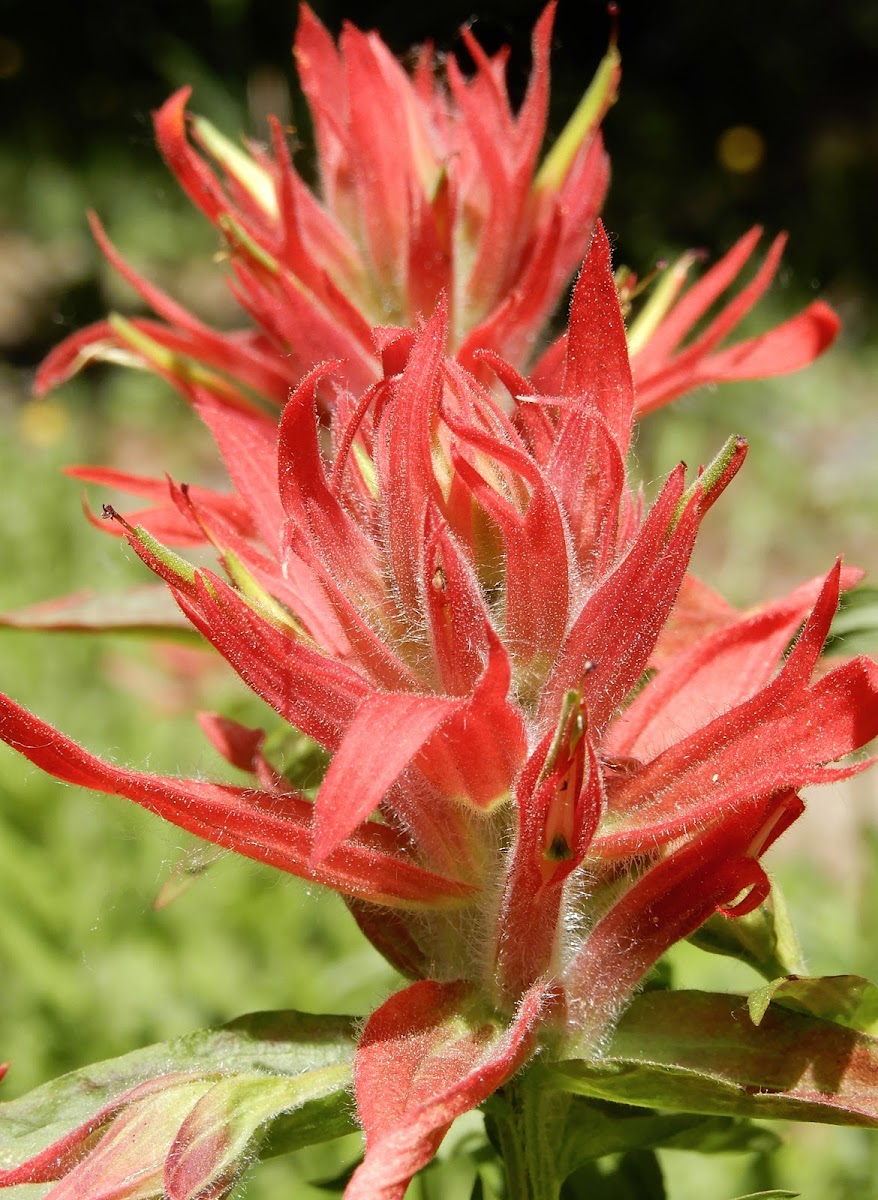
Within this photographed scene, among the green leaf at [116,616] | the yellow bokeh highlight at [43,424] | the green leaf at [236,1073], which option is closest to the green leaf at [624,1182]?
the green leaf at [236,1073]

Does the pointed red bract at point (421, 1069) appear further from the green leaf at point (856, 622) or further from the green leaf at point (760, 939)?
the green leaf at point (856, 622)

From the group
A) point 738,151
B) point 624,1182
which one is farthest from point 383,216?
point 738,151

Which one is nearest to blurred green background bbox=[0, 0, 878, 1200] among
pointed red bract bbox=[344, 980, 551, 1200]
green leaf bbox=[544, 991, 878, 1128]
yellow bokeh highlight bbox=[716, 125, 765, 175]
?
yellow bokeh highlight bbox=[716, 125, 765, 175]

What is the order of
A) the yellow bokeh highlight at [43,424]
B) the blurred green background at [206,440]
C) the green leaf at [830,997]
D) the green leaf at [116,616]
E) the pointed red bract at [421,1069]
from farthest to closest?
1. the yellow bokeh highlight at [43,424]
2. the blurred green background at [206,440]
3. the green leaf at [116,616]
4. the green leaf at [830,997]
5. the pointed red bract at [421,1069]

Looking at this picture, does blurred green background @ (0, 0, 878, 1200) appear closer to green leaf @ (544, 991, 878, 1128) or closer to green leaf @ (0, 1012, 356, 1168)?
green leaf @ (0, 1012, 356, 1168)

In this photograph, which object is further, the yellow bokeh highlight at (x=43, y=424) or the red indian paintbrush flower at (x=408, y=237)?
the yellow bokeh highlight at (x=43, y=424)
